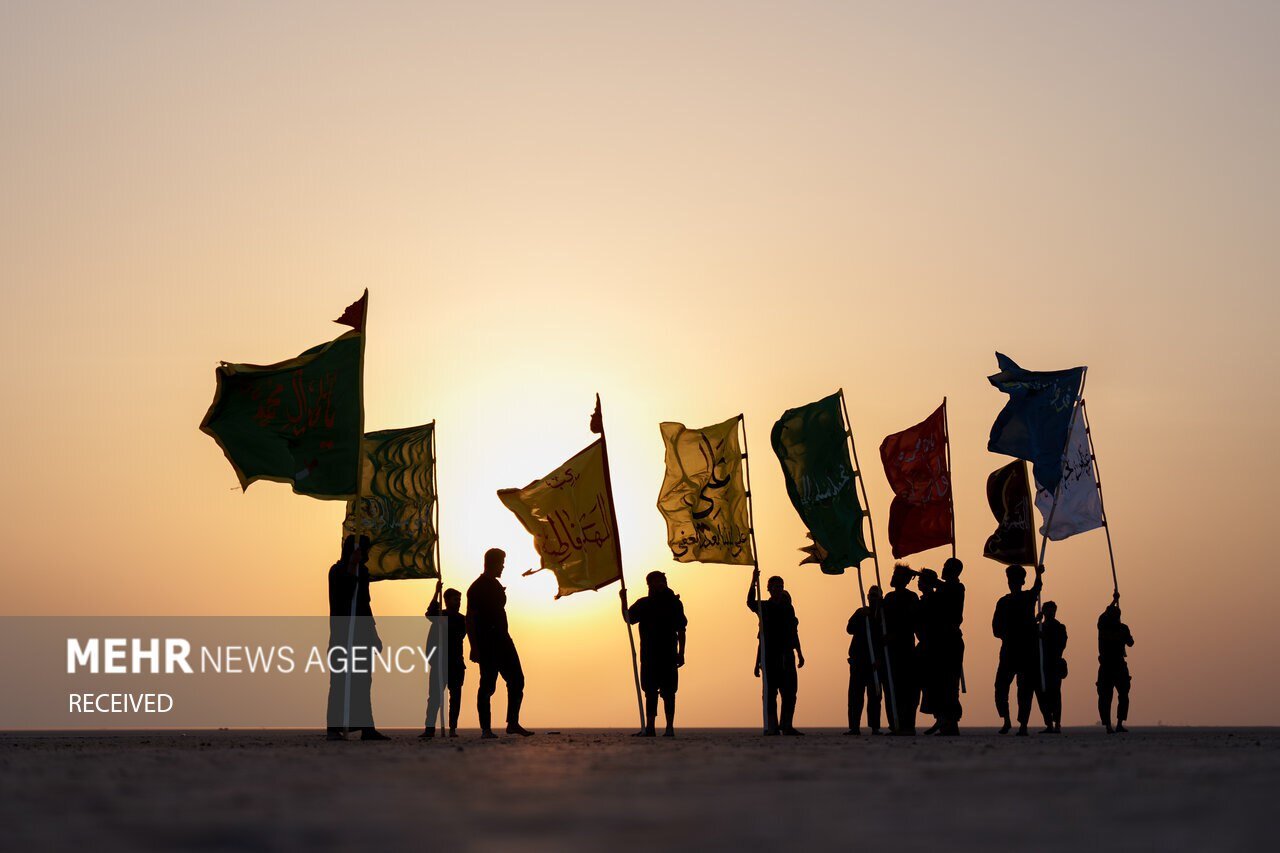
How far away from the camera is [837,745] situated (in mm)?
19578

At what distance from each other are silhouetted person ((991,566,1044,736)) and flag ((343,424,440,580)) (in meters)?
9.90

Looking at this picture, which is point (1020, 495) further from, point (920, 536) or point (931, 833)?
point (931, 833)

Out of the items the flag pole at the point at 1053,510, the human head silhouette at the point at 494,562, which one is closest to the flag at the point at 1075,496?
the flag pole at the point at 1053,510

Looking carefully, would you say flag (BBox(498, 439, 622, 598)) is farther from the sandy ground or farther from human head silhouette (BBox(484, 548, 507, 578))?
the sandy ground

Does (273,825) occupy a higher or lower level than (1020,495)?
lower

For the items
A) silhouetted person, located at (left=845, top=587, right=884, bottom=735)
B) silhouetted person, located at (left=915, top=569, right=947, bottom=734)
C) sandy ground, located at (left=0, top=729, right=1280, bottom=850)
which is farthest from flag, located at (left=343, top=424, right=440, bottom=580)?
sandy ground, located at (left=0, top=729, right=1280, bottom=850)

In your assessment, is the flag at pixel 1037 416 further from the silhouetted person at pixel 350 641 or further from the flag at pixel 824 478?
the silhouetted person at pixel 350 641

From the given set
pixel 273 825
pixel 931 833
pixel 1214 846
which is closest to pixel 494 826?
pixel 273 825

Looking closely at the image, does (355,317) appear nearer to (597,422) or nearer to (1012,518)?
(597,422)

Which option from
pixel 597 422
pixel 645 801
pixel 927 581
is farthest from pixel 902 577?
pixel 645 801

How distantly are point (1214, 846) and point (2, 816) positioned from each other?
19.4 feet

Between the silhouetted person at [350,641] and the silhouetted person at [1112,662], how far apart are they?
1096 cm

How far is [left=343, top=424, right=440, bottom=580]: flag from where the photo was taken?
3123cm

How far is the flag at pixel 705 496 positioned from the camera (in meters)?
28.5
